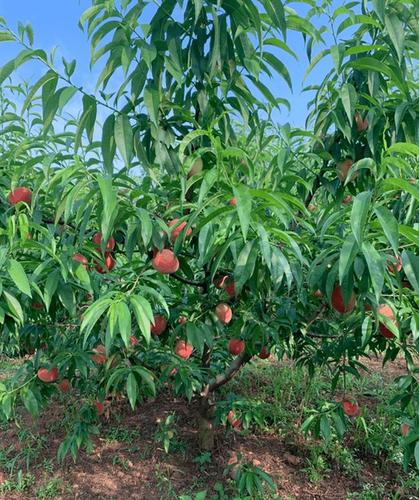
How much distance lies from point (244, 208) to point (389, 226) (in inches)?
11.2

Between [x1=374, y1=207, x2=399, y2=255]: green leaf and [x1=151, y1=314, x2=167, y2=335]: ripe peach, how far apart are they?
3.60 feet

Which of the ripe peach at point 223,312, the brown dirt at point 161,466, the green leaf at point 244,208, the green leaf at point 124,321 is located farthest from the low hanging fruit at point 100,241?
the brown dirt at point 161,466

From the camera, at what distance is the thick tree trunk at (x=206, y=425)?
102 inches

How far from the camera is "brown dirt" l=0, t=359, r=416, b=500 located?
2.50 meters

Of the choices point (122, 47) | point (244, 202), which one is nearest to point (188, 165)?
point (122, 47)

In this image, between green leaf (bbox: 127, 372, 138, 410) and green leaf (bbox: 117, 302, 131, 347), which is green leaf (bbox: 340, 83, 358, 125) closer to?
green leaf (bbox: 117, 302, 131, 347)

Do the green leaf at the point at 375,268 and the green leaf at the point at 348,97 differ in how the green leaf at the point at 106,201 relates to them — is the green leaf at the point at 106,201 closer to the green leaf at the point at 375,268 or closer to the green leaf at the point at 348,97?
the green leaf at the point at 375,268

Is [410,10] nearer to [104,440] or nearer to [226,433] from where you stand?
[226,433]

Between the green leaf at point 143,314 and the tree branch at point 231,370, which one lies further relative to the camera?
the tree branch at point 231,370

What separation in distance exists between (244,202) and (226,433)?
2171mm

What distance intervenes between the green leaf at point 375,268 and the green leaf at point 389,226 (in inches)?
2.5

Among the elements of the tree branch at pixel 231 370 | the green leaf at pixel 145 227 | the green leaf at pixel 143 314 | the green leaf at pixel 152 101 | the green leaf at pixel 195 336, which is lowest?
the tree branch at pixel 231 370

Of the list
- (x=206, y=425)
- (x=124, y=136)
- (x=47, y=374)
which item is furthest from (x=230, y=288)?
(x=206, y=425)

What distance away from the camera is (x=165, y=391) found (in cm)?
348
